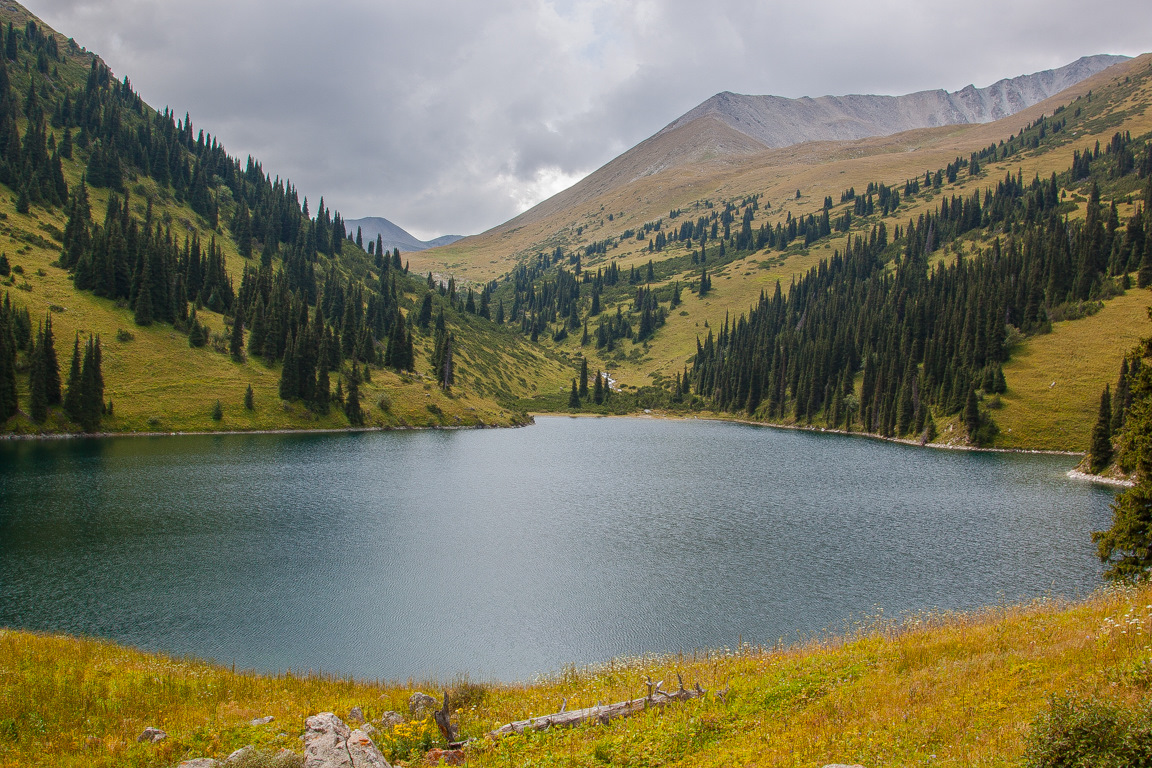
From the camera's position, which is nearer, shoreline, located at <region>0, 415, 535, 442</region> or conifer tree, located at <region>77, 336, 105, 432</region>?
shoreline, located at <region>0, 415, 535, 442</region>

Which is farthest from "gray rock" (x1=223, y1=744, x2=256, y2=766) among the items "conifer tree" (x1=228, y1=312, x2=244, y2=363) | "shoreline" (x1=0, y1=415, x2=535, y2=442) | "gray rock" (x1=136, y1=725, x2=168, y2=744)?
"conifer tree" (x1=228, y1=312, x2=244, y2=363)

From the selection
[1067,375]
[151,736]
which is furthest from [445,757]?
[1067,375]

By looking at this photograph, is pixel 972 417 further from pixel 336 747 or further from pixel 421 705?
pixel 336 747

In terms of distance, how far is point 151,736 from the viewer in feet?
48.2

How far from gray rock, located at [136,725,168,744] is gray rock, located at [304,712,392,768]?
4086 mm

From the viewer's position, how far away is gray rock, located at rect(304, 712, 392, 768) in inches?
491

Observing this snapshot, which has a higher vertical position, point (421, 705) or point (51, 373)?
point (51, 373)

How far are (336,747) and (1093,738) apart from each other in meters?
13.5

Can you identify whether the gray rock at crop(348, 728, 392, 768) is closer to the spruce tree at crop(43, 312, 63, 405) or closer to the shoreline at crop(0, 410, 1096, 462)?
the shoreline at crop(0, 410, 1096, 462)

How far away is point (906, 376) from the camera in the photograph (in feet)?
477

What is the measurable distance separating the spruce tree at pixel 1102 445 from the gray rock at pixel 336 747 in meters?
101

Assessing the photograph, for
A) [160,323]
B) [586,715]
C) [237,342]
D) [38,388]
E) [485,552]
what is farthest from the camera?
[237,342]

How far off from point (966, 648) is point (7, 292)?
460ft

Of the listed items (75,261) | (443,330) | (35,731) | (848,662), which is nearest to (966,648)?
(848,662)
